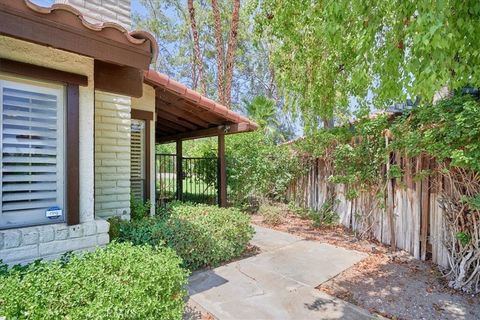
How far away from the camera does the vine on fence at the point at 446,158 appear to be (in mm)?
4207

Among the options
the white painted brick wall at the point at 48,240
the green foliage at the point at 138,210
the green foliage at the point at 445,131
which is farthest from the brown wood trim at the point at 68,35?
the green foliage at the point at 445,131

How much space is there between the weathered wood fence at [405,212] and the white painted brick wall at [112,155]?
17.6ft

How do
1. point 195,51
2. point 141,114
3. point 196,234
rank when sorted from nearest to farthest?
point 196,234, point 141,114, point 195,51

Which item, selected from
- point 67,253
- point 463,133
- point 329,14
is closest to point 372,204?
point 463,133

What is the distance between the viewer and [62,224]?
314cm

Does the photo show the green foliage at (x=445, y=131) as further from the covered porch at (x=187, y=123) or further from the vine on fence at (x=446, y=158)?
the covered porch at (x=187, y=123)

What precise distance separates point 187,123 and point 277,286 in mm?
5554

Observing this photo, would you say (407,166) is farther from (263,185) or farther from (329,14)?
(263,185)

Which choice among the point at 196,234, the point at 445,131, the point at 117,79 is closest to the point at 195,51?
the point at 117,79

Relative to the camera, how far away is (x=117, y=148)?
5184 millimetres

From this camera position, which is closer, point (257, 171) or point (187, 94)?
point (187, 94)

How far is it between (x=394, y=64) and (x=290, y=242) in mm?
4576

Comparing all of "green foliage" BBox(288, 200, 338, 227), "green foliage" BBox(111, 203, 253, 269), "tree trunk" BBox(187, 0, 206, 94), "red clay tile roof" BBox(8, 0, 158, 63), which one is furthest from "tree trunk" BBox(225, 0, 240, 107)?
"red clay tile roof" BBox(8, 0, 158, 63)

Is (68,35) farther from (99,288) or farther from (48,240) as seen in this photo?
→ (99,288)
